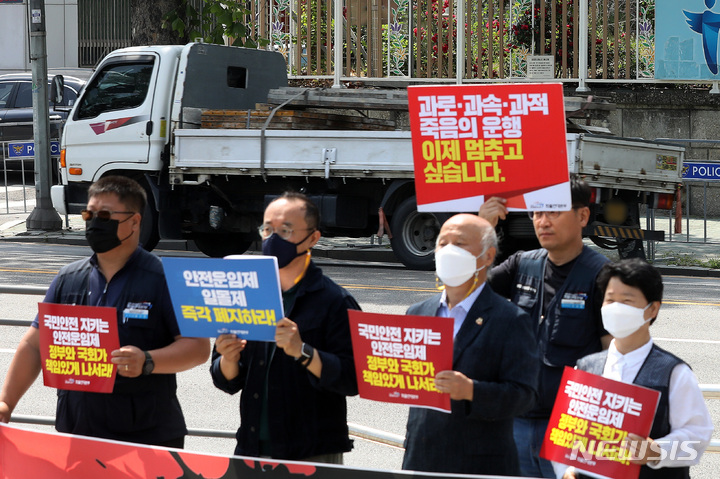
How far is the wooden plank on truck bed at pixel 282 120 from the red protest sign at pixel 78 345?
9716 millimetres

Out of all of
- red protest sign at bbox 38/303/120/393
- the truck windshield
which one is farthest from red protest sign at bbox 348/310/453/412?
the truck windshield

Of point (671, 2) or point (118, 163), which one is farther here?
point (671, 2)

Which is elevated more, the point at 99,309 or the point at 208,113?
the point at 208,113

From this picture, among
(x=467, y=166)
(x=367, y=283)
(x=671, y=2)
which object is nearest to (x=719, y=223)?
(x=671, y=2)

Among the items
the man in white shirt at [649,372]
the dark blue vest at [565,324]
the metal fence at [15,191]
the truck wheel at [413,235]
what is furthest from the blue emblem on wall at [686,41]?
the man in white shirt at [649,372]

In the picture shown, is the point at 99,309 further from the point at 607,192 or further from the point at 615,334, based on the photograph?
the point at 607,192

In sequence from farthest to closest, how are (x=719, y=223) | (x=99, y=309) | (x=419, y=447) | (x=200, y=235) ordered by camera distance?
(x=719, y=223) → (x=200, y=235) → (x=99, y=309) → (x=419, y=447)

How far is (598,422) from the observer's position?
11.2 feet

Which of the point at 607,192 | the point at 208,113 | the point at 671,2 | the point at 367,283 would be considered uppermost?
the point at 671,2

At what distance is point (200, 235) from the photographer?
50.7ft

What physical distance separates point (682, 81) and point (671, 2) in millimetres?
1287

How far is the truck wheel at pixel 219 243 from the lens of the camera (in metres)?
15.5

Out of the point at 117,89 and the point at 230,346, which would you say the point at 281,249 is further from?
the point at 117,89
